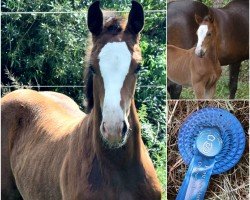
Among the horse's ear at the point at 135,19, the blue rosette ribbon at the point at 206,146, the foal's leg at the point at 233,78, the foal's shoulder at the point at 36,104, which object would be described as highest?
the horse's ear at the point at 135,19

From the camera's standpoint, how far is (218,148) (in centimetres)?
336

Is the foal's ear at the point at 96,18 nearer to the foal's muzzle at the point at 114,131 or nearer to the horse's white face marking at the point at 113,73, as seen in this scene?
the horse's white face marking at the point at 113,73

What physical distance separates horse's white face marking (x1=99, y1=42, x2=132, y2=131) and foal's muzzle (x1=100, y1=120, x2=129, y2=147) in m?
0.02

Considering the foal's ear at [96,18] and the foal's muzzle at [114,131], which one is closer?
the foal's muzzle at [114,131]

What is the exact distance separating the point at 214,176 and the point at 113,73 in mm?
1416

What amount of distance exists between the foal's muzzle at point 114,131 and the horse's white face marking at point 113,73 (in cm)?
2

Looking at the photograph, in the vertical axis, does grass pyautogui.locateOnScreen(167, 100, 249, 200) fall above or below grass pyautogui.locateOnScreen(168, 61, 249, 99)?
below

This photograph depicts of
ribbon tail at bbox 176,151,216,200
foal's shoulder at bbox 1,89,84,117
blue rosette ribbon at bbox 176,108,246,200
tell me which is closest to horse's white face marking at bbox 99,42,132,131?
foal's shoulder at bbox 1,89,84,117

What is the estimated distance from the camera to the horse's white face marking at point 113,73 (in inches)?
82.7

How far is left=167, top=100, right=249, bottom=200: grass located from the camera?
129 inches

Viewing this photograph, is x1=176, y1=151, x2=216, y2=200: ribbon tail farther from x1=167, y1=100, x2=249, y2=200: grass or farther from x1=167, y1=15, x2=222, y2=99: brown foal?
x1=167, y1=15, x2=222, y2=99: brown foal

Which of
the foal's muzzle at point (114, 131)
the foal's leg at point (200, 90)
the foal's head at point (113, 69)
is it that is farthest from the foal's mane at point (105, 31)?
the foal's leg at point (200, 90)

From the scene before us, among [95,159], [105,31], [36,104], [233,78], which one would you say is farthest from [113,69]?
[233,78]

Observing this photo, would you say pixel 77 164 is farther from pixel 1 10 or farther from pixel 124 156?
pixel 1 10
